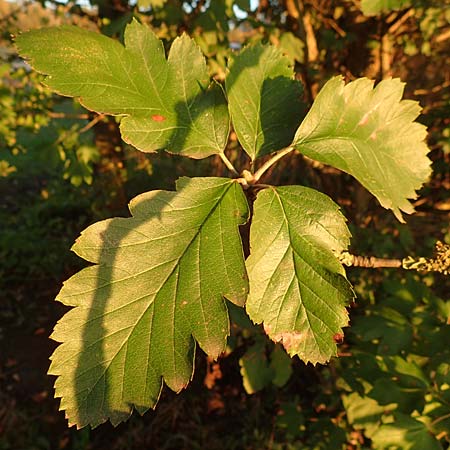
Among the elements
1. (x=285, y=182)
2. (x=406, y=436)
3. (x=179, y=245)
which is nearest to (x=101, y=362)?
(x=179, y=245)

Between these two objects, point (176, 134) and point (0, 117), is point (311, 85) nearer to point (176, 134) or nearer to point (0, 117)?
point (0, 117)

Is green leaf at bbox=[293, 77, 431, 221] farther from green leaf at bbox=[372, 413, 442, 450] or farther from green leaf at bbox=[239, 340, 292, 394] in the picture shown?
green leaf at bbox=[239, 340, 292, 394]

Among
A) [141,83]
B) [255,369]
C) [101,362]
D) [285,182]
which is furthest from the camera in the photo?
[285,182]

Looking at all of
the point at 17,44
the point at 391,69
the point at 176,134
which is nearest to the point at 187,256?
the point at 176,134

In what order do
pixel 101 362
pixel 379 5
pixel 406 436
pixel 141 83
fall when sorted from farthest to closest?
pixel 379 5, pixel 406 436, pixel 141 83, pixel 101 362

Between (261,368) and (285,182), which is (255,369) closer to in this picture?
(261,368)

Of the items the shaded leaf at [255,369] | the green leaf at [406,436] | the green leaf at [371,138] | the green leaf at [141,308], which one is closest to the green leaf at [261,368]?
the shaded leaf at [255,369]

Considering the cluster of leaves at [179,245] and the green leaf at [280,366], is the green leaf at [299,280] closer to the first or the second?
the cluster of leaves at [179,245]
